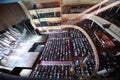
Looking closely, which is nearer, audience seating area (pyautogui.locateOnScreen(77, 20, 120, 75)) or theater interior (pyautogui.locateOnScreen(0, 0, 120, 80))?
audience seating area (pyautogui.locateOnScreen(77, 20, 120, 75))

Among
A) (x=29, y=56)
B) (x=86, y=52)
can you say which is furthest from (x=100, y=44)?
(x=29, y=56)

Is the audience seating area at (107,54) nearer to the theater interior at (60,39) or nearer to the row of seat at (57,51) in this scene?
the theater interior at (60,39)

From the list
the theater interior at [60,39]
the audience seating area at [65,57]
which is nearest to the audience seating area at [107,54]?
the theater interior at [60,39]

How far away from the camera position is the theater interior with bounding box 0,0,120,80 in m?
3.54

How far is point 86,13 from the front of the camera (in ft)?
17.7

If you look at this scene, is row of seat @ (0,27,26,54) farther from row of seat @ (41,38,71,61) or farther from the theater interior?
row of seat @ (41,38,71,61)

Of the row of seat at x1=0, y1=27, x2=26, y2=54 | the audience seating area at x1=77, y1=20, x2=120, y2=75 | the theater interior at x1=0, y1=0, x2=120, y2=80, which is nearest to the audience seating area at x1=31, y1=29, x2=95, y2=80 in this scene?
the theater interior at x1=0, y1=0, x2=120, y2=80

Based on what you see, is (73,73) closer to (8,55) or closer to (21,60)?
(21,60)

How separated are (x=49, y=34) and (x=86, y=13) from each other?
237 cm

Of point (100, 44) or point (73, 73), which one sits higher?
point (100, 44)

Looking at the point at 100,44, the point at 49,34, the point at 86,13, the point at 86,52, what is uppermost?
the point at 86,13

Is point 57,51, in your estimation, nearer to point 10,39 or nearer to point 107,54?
point 107,54

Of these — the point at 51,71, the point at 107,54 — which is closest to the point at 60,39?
the point at 51,71

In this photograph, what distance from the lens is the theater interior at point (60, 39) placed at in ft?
11.6
